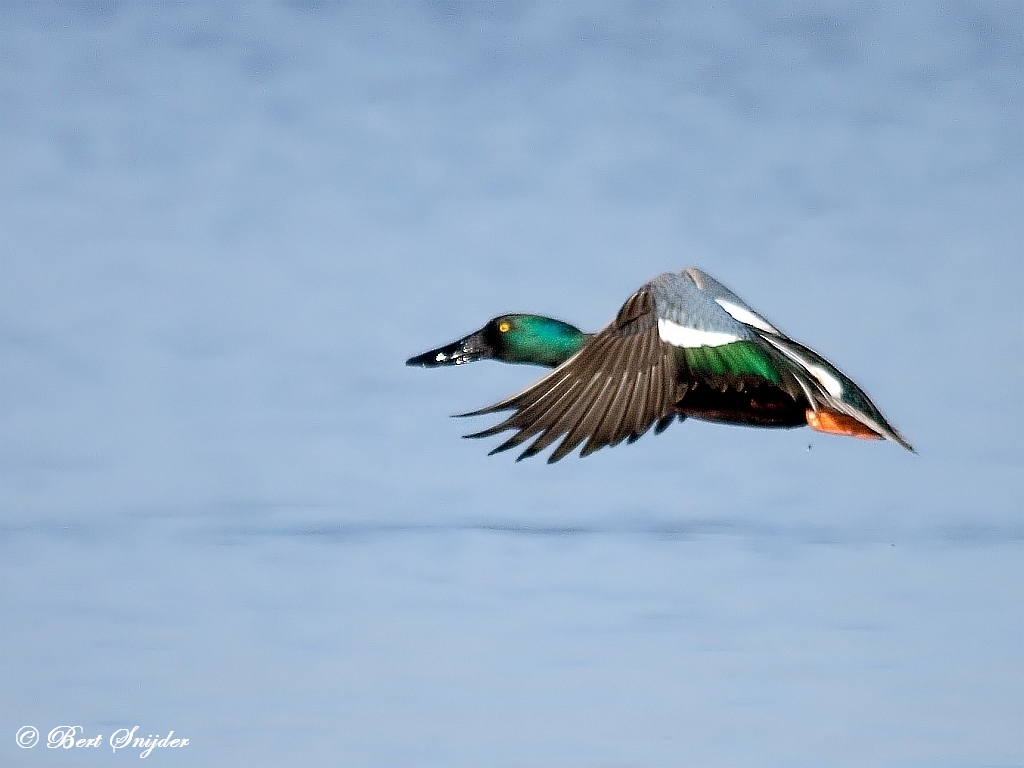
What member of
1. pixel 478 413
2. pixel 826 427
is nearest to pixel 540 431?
pixel 478 413

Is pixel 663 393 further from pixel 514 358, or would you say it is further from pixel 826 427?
pixel 514 358

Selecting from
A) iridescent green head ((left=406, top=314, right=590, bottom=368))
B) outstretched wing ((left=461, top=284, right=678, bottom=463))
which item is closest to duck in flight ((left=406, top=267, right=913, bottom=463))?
outstretched wing ((left=461, top=284, right=678, bottom=463))

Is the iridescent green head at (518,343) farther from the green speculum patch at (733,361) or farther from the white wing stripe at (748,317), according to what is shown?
the green speculum patch at (733,361)

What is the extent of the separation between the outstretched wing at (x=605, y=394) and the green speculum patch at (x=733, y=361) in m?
0.05

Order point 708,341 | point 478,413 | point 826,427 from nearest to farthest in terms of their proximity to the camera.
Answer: point 478,413
point 708,341
point 826,427

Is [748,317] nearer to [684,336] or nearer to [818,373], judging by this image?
[818,373]

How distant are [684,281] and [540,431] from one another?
529 millimetres

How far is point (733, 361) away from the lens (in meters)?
3.05

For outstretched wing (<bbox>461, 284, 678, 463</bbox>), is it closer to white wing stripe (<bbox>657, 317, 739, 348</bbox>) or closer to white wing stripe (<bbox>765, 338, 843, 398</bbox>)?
white wing stripe (<bbox>657, 317, 739, 348</bbox>)

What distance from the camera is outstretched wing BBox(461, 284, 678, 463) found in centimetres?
286

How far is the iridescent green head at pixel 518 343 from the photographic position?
3.84 meters

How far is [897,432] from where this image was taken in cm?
348

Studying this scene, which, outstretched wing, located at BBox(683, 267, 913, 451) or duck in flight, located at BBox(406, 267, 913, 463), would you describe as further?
outstretched wing, located at BBox(683, 267, 913, 451)

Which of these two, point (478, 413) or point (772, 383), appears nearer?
point (478, 413)
